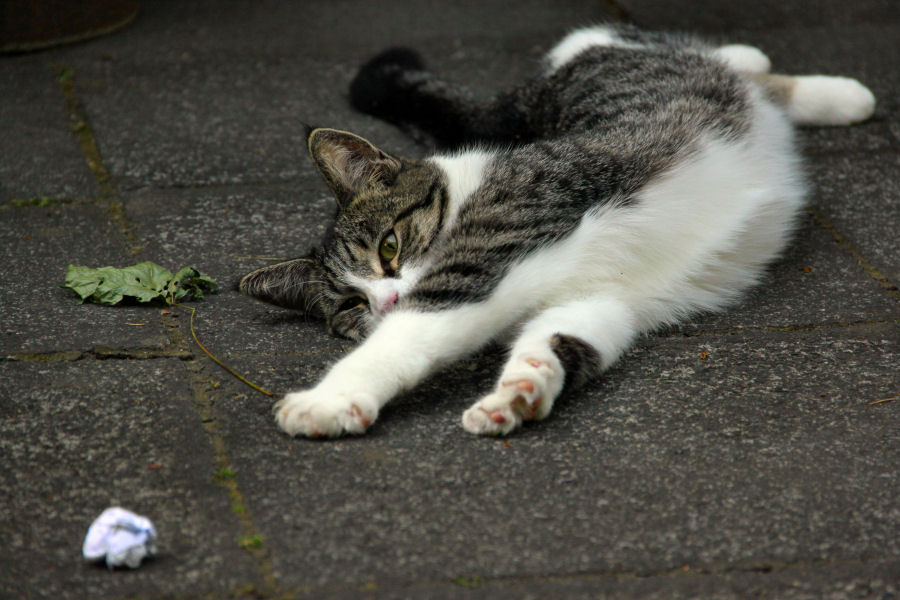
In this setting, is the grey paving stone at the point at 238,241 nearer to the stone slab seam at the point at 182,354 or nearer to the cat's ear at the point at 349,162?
the stone slab seam at the point at 182,354

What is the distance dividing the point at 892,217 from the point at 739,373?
4.26 feet

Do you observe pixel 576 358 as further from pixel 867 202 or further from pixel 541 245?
pixel 867 202

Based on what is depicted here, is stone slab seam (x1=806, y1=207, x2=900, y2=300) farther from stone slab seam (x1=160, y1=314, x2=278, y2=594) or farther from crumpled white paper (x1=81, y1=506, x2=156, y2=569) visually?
crumpled white paper (x1=81, y1=506, x2=156, y2=569)

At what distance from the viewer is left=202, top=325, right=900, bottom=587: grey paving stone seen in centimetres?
177

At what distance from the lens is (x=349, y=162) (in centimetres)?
280

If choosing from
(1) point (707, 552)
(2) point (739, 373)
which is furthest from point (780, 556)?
(2) point (739, 373)

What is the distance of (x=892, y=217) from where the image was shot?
3.32m

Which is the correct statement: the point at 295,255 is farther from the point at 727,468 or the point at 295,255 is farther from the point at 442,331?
the point at 727,468

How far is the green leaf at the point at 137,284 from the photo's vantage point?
2811 mm

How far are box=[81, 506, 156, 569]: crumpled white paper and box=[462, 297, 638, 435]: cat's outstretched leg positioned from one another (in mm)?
756

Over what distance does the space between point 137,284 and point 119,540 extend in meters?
1.27

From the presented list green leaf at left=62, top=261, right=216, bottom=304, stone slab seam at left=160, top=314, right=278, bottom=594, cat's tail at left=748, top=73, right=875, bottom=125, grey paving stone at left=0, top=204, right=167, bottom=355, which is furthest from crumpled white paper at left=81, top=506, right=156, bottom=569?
cat's tail at left=748, top=73, right=875, bottom=125

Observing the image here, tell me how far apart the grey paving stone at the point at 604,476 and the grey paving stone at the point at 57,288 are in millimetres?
422

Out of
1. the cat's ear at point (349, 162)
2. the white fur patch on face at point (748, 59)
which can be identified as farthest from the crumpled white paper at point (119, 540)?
the white fur patch on face at point (748, 59)
